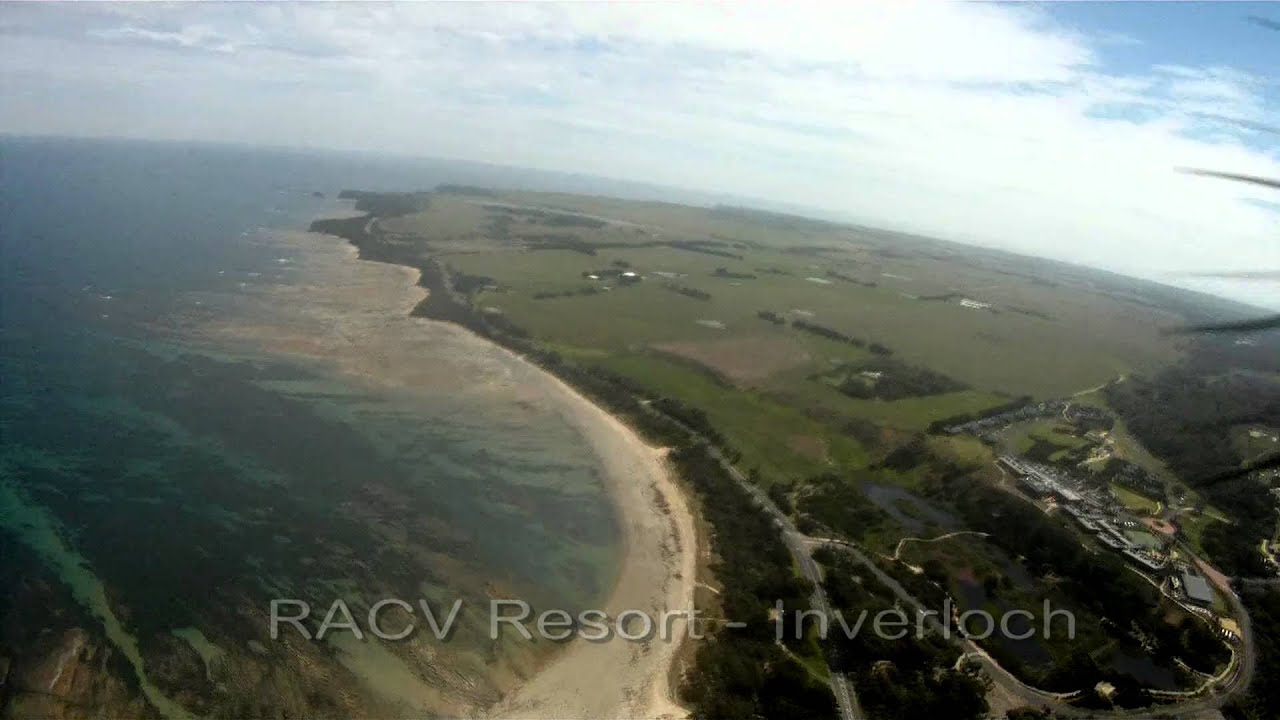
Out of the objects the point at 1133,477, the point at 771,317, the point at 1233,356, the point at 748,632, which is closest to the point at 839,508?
the point at 748,632

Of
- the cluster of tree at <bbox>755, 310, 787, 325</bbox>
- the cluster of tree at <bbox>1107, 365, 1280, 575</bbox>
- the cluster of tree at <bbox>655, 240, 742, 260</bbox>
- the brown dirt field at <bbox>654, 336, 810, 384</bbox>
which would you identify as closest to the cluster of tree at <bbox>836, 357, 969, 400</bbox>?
the brown dirt field at <bbox>654, 336, 810, 384</bbox>

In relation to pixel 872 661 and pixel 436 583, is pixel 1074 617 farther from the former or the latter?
pixel 436 583

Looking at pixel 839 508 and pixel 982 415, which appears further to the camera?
pixel 982 415

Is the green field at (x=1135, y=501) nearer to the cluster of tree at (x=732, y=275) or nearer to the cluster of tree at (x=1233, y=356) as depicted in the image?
the cluster of tree at (x=1233, y=356)

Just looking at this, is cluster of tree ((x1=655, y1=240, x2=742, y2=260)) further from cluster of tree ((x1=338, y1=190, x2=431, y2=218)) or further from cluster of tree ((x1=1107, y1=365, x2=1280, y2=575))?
cluster of tree ((x1=1107, y1=365, x2=1280, y2=575))

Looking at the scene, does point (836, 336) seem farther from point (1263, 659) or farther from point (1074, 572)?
point (1263, 659)

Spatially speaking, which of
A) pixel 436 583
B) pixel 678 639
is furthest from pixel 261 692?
pixel 678 639
